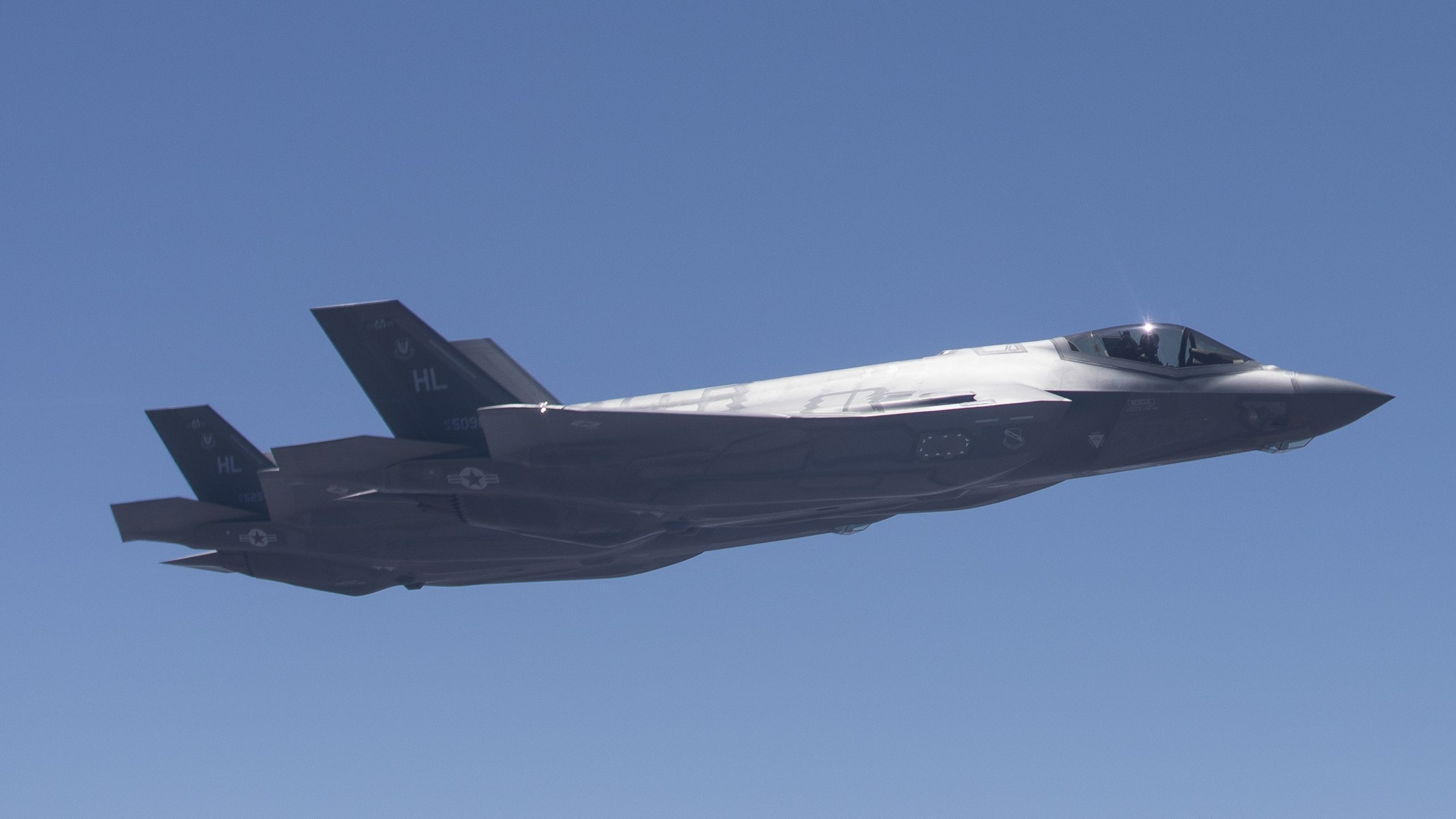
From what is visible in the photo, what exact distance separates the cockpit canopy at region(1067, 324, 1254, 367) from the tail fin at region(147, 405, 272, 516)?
19794 mm

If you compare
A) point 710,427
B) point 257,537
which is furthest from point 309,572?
point 710,427

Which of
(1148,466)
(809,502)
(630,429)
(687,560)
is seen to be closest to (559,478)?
(630,429)

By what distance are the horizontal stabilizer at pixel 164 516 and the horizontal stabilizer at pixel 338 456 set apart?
23.5 feet

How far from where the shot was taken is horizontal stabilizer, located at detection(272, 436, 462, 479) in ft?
91.7

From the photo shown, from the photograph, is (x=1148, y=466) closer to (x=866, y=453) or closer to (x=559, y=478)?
(x=866, y=453)

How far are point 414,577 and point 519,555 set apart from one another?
3257 millimetres

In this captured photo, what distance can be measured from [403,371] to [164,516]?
8.41 metres

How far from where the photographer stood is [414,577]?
A: 3600 centimetres

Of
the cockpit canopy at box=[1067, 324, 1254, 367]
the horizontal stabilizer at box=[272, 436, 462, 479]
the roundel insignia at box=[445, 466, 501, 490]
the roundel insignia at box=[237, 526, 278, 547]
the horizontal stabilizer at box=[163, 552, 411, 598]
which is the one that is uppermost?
the cockpit canopy at box=[1067, 324, 1254, 367]

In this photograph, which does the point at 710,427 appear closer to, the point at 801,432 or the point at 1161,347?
the point at 801,432

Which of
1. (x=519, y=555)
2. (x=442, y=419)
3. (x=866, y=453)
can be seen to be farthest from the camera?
(x=519, y=555)

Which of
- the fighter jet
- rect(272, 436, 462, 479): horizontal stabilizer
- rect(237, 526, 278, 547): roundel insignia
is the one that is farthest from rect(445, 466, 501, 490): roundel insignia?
rect(237, 526, 278, 547): roundel insignia

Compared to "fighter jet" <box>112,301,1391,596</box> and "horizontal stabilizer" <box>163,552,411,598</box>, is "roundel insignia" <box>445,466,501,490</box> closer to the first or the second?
"fighter jet" <box>112,301,1391,596</box>

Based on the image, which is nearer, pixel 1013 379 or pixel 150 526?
pixel 1013 379
